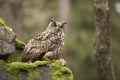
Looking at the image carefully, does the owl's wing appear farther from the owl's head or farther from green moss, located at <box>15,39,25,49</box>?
green moss, located at <box>15,39,25,49</box>

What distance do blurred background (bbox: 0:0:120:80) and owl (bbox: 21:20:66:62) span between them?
47.9ft

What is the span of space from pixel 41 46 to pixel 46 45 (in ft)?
0.32

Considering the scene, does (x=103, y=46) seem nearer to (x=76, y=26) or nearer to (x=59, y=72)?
(x=59, y=72)

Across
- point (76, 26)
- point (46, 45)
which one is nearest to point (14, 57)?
point (46, 45)

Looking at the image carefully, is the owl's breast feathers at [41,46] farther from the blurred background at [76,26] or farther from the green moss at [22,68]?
the blurred background at [76,26]

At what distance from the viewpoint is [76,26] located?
94.4 ft

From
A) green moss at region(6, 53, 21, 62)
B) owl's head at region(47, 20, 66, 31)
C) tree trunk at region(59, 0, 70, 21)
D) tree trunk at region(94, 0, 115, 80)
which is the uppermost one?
tree trunk at region(59, 0, 70, 21)

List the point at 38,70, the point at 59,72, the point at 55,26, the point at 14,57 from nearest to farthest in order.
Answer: the point at 38,70
the point at 59,72
the point at 14,57
the point at 55,26

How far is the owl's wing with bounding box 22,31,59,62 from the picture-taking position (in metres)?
10.8

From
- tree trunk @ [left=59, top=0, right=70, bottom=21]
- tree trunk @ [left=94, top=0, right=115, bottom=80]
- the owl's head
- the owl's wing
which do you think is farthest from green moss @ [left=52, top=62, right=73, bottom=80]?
tree trunk @ [left=59, top=0, right=70, bottom=21]

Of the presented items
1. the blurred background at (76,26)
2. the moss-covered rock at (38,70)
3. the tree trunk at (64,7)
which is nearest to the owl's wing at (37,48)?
the moss-covered rock at (38,70)

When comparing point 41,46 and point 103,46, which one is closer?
point 41,46

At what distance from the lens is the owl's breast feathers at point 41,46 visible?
10836 mm

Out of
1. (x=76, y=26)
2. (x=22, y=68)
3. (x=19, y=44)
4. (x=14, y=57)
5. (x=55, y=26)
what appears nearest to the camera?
(x=22, y=68)
